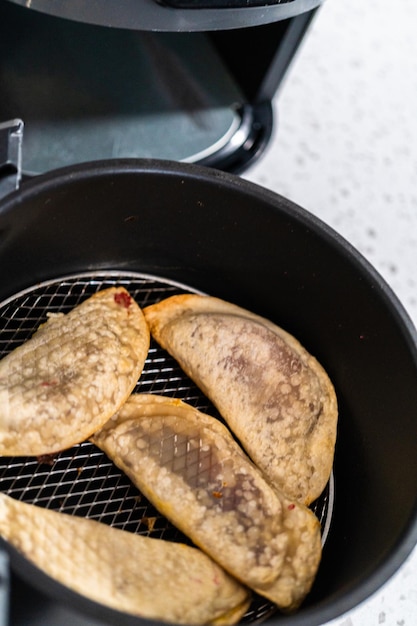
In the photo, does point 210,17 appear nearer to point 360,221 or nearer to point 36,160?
point 36,160

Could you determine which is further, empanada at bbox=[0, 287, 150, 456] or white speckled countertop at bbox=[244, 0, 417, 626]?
white speckled countertop at bbox=[244, 0, 417, 626]

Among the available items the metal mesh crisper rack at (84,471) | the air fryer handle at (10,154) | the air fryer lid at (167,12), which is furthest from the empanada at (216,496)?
the air fryer lid at (167,12)

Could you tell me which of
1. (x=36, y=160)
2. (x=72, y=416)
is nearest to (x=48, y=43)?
(x=36, y=160)

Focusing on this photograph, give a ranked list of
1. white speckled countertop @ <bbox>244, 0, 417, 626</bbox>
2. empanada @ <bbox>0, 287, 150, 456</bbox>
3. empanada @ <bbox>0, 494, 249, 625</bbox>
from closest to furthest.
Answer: empanada @ <bbox>0, 494, 249, 625</bbox> → empanada @ <bbox>0, 287, 150, 456</bbox> → white speckled countertop @ <bbox>244, 0, 417, 626</bbox>

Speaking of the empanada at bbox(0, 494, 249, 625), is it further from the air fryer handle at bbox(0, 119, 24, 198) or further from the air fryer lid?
the air fryer lid

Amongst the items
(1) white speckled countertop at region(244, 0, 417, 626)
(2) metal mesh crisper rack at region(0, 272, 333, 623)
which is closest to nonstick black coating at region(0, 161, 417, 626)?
(2) metal mesh crisper rack at region(0, 272, 333, 623)

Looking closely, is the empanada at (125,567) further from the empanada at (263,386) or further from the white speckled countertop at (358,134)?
the white speckled countertop at (358,134)

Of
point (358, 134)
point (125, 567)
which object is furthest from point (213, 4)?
point (358, 134)
